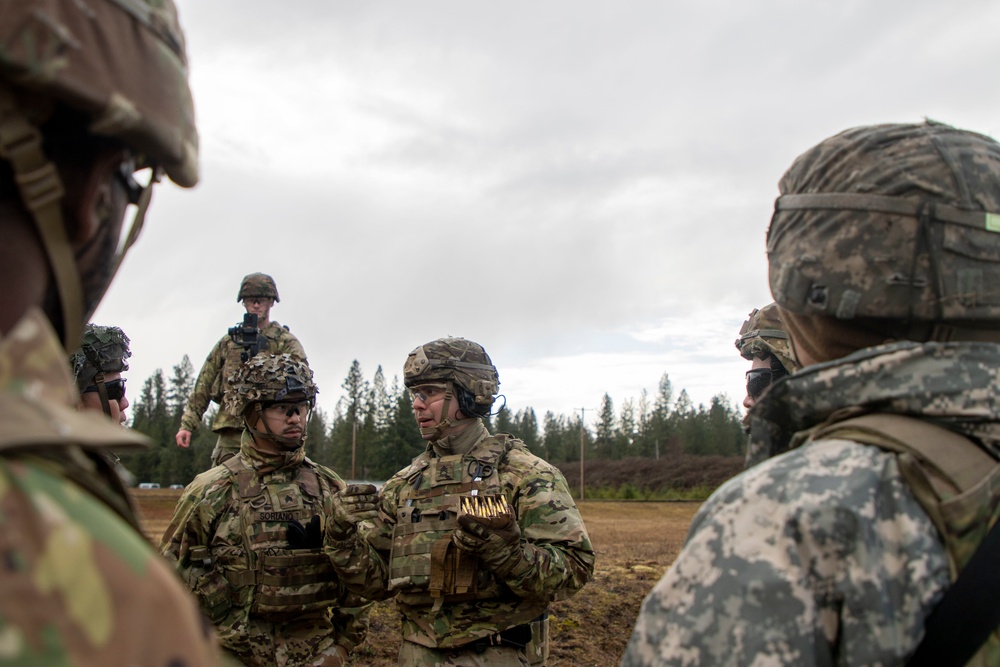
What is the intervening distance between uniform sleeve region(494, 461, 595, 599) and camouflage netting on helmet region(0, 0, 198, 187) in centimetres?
385

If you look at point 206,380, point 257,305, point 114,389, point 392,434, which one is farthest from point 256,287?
point 392,434

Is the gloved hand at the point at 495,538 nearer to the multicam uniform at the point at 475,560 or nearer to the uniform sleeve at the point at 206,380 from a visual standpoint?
the multicam uniform at the point at 475,560

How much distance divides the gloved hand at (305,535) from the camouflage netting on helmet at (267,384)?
3.09 feet

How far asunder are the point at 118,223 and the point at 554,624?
9814 mm

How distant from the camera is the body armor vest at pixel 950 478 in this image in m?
1.69

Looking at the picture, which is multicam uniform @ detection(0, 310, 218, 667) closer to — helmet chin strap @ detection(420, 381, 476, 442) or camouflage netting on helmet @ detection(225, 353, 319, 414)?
helmet chin strap @ detection(420, 381, 476, 442)

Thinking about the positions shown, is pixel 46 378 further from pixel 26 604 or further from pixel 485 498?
pixel 485 498

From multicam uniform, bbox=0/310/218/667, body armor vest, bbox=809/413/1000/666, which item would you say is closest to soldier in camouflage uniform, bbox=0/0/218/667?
multicam uniform, bbox=0/310/218/667

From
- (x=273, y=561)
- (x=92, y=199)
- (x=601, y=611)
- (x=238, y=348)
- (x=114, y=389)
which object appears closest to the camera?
(x=92, y=199)

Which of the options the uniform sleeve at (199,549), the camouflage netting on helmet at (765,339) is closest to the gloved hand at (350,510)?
the uniform sleeve at (199,549)

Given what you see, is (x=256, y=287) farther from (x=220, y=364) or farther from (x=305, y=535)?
(x=305, y=535)

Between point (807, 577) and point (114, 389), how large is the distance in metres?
6.03

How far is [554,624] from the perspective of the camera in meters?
10.5

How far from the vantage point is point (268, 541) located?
5.77 meters
